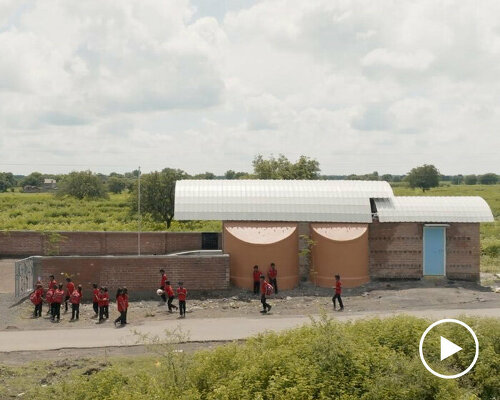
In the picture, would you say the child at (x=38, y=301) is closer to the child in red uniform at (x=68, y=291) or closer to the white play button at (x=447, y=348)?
the child in red uniform at (x=68, y=291)

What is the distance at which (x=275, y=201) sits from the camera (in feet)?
85.1

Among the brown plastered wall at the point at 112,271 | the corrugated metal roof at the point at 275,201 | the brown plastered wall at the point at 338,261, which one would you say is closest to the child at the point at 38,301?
the brown plastered wall at the point at 112,271

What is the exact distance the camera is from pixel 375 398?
10398mm

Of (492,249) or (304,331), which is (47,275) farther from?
(492,249)

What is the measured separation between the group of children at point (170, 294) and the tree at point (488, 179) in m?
166

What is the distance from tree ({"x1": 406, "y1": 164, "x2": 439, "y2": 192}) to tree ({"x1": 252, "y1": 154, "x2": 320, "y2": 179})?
73302 millimetres

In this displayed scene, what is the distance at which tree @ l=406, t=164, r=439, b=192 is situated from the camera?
115969 millimetres

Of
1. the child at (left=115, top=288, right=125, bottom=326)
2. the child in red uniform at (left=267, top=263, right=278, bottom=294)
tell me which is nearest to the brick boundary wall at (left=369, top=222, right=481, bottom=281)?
the child in red uniform at (left=267, top=263, right=278, bottom=294)

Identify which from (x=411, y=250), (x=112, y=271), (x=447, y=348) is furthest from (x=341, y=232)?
(x=447, y=348)

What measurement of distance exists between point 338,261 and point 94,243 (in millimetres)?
A: 13380

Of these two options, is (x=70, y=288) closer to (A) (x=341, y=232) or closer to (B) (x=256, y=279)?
(B) (x=256, y=279)

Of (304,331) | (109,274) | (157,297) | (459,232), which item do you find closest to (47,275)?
(109,274)

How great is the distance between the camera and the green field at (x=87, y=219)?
136 ft

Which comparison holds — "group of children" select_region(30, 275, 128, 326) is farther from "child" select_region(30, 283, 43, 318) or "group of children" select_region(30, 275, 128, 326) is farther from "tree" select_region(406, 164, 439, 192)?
"tree" select_region(406, 164, 439, 192)
